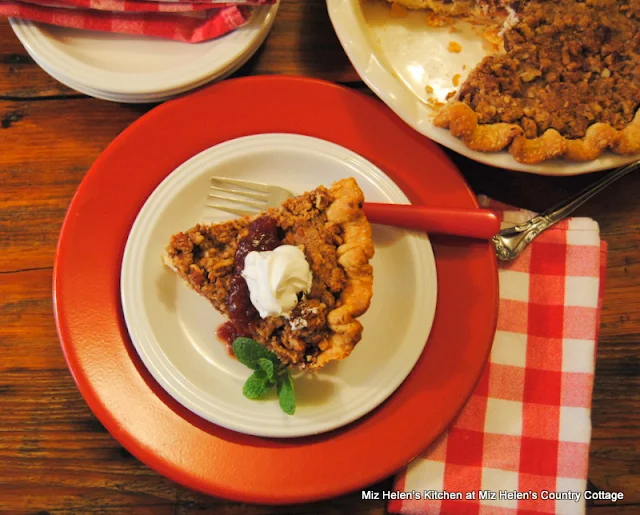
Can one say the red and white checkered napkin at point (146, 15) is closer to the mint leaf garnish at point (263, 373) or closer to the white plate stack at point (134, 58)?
the white plate stack at point (134, 58)

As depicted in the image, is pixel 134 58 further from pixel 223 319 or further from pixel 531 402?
pixel 531 402

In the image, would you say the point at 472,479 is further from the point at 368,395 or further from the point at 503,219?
the point at 503,219

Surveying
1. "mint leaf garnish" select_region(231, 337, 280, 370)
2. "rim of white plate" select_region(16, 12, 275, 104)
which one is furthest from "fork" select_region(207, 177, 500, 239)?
"rim of white plate" select_region(16, 12, 275, 104)

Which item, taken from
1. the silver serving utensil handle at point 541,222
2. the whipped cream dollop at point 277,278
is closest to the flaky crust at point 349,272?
the whipped cream dollop at point 277,278

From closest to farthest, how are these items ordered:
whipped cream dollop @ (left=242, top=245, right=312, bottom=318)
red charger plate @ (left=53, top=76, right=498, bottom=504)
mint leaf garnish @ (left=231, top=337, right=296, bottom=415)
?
1. whipped cream dollop @ (left=242, top=245, right=312, bottom=318)
2. mint leaf garnish @ (left=231, top=337, right=296, bottom=415)
3. red charger plate @ (left=53, top=76, right=498, bottom=504)

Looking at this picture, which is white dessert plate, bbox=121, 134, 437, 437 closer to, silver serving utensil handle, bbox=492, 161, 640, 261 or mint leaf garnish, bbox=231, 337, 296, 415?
mint leaf garnish, bbox=231, 337, 296, 415

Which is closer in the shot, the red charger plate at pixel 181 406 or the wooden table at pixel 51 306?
the red charger plate at pixel 181 406

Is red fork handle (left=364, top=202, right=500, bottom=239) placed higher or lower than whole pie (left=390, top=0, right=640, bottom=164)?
lower
